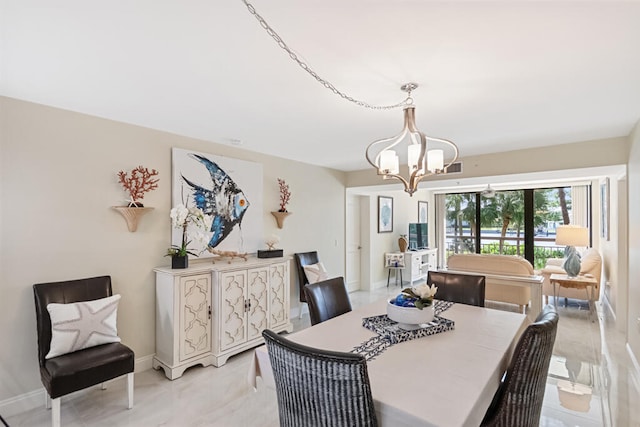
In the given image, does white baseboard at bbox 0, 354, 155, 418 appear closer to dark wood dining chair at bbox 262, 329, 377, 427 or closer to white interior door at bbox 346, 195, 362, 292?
dark wood dining chair at bbox 262, 329, 377, 427

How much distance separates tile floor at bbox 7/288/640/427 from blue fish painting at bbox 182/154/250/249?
143cm

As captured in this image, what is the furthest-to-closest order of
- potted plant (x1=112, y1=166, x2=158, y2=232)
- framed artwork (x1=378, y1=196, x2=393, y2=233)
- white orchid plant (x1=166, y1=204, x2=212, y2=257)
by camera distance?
framed artwork (x1=378, y1=196, x2=393, y2=233) → white orchid plant (x1=166, y1=204, x2=212, y2=257) → potted plant (x1=112, y1=166, x2=158, y2=232)

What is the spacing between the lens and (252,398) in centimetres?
261

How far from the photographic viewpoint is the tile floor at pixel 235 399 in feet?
7.54

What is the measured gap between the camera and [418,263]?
→ 7.23 meters

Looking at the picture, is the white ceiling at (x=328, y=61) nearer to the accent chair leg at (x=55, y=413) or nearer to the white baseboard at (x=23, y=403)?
the accent chair leg at (x=55, y=413)

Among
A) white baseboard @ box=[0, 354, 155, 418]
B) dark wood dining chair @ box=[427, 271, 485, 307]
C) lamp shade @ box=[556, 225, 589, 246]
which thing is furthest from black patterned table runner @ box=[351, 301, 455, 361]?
lamp shade @ box=[556, 225, 589, 246]

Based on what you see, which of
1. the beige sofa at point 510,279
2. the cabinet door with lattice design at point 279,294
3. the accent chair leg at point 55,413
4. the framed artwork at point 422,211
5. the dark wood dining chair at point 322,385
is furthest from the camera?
the framed artwork at point 422,211

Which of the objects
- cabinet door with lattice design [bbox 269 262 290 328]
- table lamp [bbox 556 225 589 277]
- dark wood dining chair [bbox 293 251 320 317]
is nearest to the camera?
cabinet door with lattice design [bbox 269 262 290 328]

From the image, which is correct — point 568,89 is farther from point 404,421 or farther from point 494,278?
point 494,278

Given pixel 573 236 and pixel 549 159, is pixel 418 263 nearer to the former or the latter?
pixel 573 236

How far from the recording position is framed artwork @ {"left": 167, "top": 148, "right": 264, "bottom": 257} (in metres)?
3.39

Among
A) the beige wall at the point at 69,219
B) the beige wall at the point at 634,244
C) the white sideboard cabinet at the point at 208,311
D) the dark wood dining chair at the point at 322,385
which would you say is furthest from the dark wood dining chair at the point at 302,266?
the beige wall at the point at 634,244

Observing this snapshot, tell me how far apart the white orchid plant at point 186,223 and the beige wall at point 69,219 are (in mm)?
→ 198
